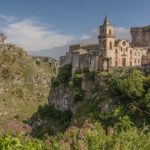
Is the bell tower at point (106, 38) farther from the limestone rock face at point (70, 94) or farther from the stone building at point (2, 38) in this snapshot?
the stone building at point (2, 38)

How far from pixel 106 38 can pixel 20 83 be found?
3180 inches

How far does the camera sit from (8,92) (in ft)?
460

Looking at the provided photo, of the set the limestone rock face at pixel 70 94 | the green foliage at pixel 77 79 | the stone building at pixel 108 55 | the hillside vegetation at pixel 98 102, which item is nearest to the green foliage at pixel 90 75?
the hillside vegetation at pixel 98 102

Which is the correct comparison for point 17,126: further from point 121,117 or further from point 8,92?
point 8,92

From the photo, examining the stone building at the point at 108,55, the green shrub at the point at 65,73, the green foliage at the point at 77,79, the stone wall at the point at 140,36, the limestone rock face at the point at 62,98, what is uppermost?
the stone wall at the point at 140,36

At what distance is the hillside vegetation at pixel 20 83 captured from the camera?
Answer: 132725 mm

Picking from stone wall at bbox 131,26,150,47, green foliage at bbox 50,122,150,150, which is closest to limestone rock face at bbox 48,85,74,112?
stone wall at bbox 131,26,150,47

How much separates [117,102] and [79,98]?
407 inches

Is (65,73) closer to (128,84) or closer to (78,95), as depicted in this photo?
(78,95)

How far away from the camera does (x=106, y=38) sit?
69.6 metres

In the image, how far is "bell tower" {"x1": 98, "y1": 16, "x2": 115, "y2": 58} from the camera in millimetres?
69562

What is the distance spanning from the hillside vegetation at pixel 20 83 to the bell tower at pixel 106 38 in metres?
60.5

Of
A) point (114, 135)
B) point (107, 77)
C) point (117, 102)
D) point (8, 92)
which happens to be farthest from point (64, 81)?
point (8, 92)

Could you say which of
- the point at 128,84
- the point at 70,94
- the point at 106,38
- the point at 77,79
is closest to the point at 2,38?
the point at 70,94
